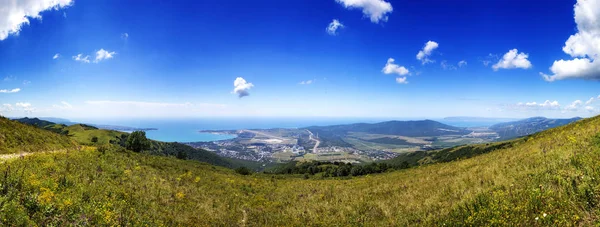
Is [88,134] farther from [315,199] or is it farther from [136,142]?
[315,199]

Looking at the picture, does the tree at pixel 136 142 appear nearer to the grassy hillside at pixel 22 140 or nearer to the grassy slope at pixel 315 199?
the grassy hillside at pixel 22 140

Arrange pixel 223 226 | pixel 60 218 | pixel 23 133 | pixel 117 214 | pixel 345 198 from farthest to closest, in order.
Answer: pixel 23 133, pixel 345 198, pixel 223 226, pixel 117 214, pixel 60 218

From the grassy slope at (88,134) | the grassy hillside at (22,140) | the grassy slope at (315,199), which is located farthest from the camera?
the grassy slope at (88,134)

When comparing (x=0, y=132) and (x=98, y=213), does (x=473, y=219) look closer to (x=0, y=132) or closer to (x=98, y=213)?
(x=98, y=213)

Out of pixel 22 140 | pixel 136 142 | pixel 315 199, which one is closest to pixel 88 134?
pixel 136 142

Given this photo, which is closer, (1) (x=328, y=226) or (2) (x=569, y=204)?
(2) (x=569, y=204)

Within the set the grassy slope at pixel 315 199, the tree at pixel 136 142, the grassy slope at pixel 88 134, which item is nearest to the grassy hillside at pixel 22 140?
the grassy slope at pixel 315 199

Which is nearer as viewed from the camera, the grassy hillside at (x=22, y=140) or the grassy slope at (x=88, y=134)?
the grassy hillside at (x=22, y=140)

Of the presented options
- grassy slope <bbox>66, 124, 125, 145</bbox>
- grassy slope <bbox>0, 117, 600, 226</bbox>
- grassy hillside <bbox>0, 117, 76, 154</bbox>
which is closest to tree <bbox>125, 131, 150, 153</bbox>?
grassy hillside <bbox>0, 117, 76, 154</bbox>

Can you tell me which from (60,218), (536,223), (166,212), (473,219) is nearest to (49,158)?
(166,212)
